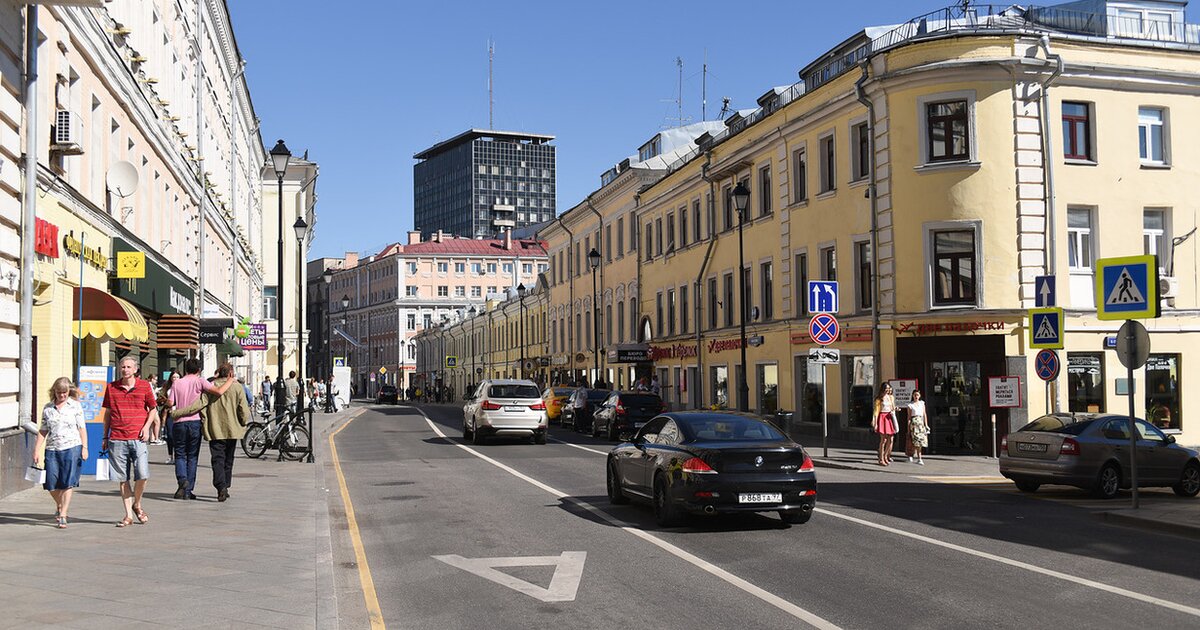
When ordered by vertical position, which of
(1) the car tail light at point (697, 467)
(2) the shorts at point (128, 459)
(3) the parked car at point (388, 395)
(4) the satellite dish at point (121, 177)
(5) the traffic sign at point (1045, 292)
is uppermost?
(4) the satellite dish at point (121, 177)

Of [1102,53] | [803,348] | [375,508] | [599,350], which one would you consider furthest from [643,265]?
[375,508]

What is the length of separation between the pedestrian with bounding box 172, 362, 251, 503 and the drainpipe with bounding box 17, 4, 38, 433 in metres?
2.57

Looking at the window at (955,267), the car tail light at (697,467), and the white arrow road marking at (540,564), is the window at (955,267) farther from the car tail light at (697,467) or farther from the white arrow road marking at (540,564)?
the white arrow road marking at (540,564)

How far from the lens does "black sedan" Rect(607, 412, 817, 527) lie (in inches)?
516

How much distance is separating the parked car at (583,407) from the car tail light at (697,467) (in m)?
26.7

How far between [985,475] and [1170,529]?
367 inches

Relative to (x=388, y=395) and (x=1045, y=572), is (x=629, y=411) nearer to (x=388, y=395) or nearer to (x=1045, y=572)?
(x=1045, y=572)

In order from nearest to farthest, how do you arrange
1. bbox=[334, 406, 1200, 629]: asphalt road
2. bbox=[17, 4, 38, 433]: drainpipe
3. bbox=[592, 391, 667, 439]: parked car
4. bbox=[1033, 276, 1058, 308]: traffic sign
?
1. bbox=[334, 406, 1200, 629]: asphalt road
2. bbox=[17, 4, 38, 433]: drainpipe
3. bbox=[1033, 276, 1058, 308]: traffic sign
4. bbox=[592, 391, 667, 439]: parked car

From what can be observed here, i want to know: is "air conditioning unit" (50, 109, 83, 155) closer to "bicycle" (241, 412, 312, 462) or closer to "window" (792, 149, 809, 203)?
"bicycle" (241, 412, 312, 462)

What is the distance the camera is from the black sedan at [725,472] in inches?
516

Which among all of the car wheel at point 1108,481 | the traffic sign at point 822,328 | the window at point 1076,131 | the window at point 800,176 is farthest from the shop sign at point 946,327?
the car wheel at point 1108,481

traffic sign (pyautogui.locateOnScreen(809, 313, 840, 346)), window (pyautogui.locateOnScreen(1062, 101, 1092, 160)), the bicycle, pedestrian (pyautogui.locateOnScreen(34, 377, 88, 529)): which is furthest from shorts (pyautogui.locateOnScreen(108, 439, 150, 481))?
window (pyautogui.locateOnScreen(1062, 101, 1092, 160))

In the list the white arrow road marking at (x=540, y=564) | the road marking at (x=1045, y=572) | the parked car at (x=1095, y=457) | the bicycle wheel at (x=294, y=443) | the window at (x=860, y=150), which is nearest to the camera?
the road marking at (x=1045, y=572)

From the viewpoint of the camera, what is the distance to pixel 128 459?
505 inches
